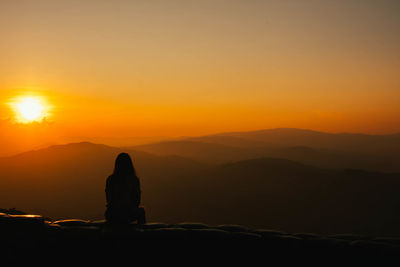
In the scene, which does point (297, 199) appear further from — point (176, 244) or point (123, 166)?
point (176, 244)

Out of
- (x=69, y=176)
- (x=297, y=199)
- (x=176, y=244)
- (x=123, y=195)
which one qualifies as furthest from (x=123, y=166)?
(x=69, y=176)

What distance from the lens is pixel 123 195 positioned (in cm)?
703

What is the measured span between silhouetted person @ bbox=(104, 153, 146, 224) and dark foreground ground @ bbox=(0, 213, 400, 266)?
1.68 ft

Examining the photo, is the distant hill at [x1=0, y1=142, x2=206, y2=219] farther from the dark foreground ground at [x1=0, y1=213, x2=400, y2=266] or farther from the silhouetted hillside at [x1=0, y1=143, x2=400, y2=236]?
the dark foreground ground at [x1=0, y1=213, x2=400, y2=266]

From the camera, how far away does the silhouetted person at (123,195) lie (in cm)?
693

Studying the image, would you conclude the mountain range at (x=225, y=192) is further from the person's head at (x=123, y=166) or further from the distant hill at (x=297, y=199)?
the person's head at (x=123, y=166)

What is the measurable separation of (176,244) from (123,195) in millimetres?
1626

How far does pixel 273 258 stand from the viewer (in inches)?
231

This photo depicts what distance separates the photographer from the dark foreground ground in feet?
18.9

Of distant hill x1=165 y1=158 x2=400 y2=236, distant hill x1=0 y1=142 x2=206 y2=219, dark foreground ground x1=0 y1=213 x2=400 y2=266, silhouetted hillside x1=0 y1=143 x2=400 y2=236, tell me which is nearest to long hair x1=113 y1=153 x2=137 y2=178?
dark foreground ground x1=0 y1=213 x2=400 y2=266

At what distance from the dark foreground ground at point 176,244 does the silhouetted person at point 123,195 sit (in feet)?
1.68

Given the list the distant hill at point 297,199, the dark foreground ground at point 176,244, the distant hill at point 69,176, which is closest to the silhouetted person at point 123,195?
the dark foreground ground at point 176,244

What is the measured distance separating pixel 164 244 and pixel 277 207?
241 ft

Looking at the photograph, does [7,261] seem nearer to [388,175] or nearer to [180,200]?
[180,200]
